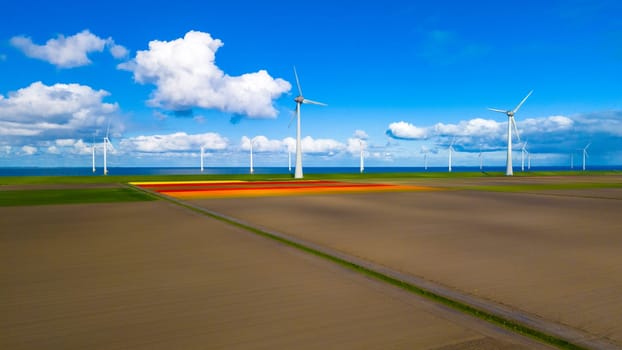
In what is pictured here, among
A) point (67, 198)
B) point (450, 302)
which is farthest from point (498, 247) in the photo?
point (67, 198)

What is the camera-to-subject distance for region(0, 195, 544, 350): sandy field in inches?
260

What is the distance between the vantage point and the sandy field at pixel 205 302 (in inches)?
260

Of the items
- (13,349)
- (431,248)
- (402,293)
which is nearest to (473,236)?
(431,248)

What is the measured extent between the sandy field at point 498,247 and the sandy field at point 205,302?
601 millimetres

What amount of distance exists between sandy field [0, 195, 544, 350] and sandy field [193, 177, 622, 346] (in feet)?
1.97

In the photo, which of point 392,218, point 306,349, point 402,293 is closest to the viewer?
point 306,349

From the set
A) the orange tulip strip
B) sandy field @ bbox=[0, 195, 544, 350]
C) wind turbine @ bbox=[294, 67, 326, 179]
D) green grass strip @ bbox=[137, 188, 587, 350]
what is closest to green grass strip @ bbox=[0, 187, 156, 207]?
the orange tulip strip

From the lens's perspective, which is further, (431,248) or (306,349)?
(431,248)

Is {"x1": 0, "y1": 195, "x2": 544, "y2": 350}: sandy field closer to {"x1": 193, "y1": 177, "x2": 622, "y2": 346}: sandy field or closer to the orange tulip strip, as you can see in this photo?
{"x1": 193, "y1": 177, "x2": 622, "y2": 346}: sandy field

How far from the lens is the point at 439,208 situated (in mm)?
26656

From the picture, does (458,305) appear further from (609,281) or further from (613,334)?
(609,281)

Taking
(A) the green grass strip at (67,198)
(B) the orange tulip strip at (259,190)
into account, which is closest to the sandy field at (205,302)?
(A) the green grass strip at (67,198)

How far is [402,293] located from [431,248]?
5240 millimetres

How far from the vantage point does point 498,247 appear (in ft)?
46.1
